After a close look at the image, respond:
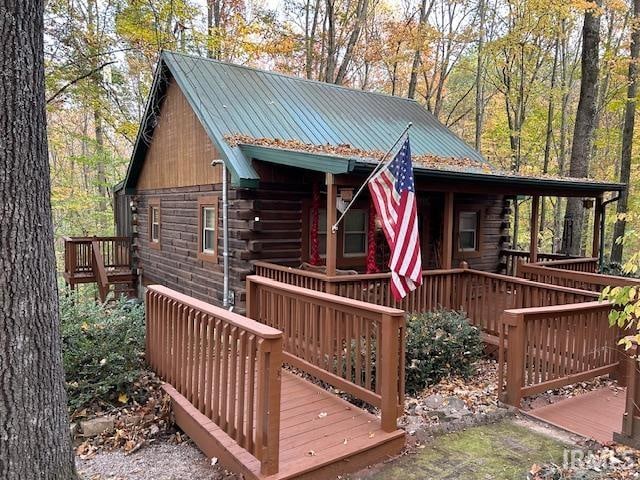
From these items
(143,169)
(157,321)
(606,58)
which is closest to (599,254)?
(606,58)

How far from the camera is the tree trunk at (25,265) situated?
2.69 meters

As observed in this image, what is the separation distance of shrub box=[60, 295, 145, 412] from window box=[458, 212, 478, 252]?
324 inches

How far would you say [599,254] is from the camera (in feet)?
38.5

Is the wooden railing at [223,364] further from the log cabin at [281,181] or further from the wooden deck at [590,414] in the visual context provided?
the wooden deck at [590,414]

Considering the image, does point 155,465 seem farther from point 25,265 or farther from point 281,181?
point 281,181

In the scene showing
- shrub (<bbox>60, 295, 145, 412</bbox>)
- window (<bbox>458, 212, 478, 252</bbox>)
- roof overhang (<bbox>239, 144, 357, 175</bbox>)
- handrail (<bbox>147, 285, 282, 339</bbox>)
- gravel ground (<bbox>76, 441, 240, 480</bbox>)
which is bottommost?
gravel ground (<bbox>76, 441, 240, 480</bbox>)

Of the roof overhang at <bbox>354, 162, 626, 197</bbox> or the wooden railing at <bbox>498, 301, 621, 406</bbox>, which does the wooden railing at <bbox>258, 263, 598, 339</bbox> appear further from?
the roof overhang at <bbox>354, 162, 626, 197</bbox>

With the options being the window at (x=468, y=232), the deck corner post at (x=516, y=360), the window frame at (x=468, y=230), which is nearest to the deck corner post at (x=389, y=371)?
the deck corner post at (x=516, y=360)

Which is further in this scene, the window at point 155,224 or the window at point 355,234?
the window at point 155,224

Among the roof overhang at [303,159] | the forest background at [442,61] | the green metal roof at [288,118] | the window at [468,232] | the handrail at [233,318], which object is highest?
the forest background at [442,61]

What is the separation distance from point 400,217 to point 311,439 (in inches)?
113

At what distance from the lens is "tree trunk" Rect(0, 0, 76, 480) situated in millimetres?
2689

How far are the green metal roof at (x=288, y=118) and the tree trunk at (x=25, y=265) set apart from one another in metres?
3.99

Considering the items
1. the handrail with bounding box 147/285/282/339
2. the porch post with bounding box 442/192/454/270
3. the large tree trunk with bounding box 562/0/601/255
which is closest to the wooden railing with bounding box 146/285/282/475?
the handrail with bounding box 147/285/282/339
